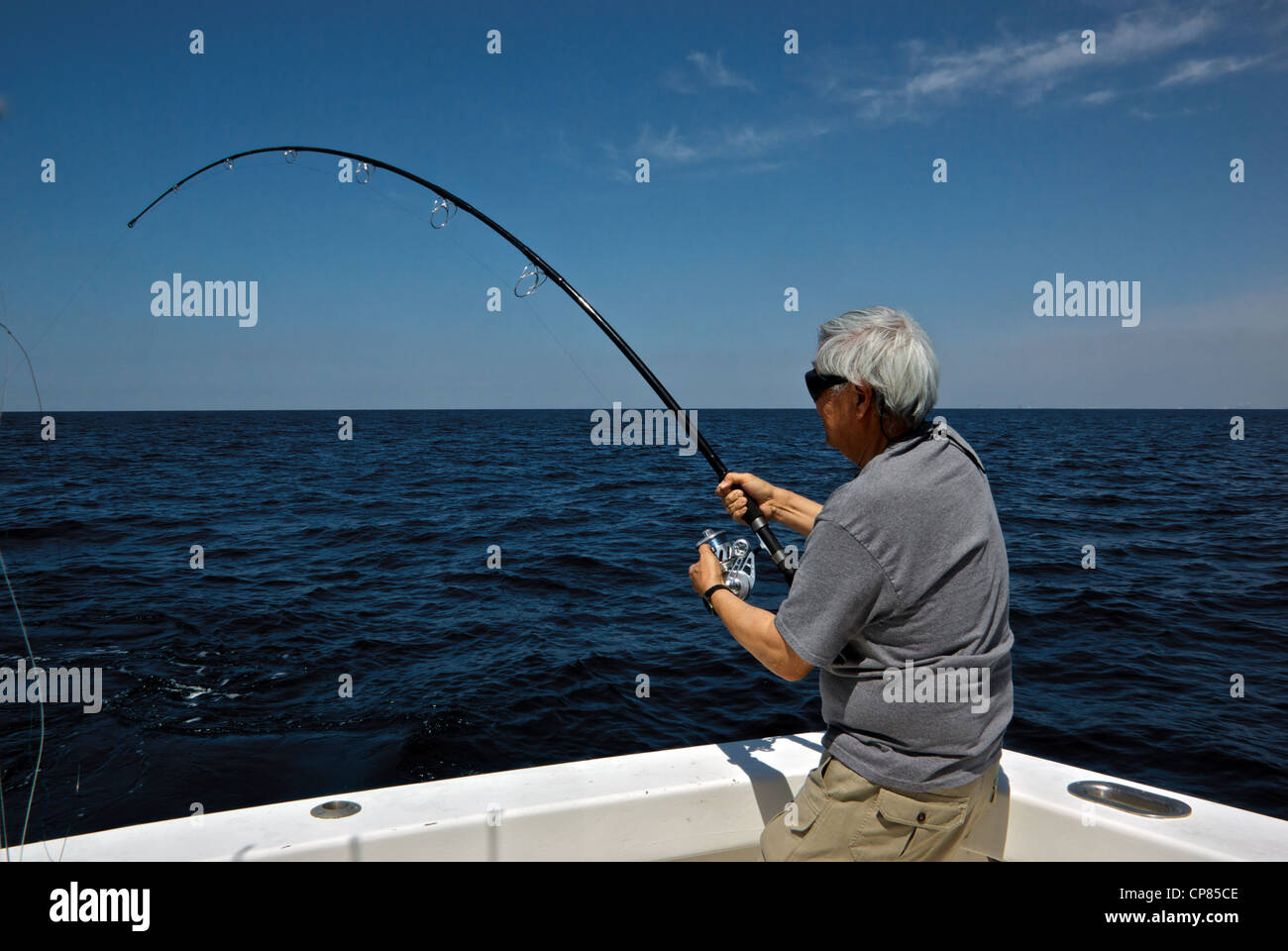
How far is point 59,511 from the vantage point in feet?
47.4

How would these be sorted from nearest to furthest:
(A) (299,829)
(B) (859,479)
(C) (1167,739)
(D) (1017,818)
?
(B) (859,479) < (A) (299,829) < (D) (1017,818) < (C) (1167,739)

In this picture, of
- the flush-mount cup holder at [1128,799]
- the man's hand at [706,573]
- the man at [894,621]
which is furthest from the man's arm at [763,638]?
the flush-mount cup holder at [1128,799]

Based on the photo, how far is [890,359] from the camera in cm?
183

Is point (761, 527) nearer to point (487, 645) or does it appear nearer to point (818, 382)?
point (818, 382)

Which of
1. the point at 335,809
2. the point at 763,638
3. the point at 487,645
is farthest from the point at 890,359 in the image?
the point at 487,645

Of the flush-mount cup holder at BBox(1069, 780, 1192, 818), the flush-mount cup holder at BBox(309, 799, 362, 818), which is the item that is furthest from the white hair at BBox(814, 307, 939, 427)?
the flush-mount cup holder at BBox(309, 799, 362, 818)

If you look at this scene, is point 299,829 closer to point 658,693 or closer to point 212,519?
point 658,693

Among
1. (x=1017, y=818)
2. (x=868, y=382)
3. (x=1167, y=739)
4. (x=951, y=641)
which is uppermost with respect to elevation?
(x=868, y=382)

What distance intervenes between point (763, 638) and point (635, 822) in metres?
0.95

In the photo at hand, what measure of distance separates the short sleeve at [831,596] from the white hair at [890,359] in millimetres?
339

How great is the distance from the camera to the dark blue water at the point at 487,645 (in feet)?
17.3

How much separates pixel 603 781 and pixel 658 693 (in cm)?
388
